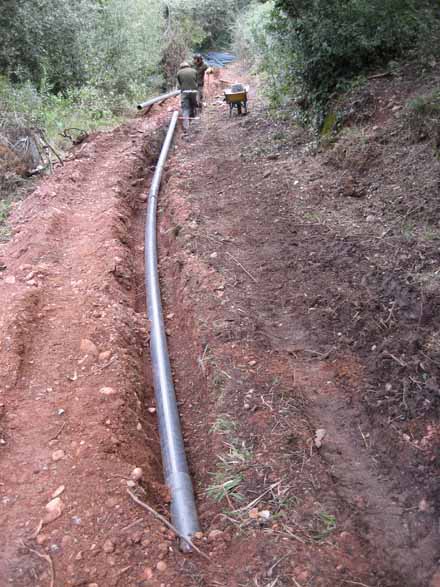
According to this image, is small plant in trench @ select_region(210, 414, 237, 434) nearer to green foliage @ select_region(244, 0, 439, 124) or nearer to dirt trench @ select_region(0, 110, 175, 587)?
dirt trench @ select_region(0, 110, 175, 587)

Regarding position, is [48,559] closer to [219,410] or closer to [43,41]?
[219,410]

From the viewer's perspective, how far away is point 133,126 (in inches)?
467

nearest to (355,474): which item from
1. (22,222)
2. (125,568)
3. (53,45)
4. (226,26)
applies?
(125,568)

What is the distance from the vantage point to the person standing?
11672 mm

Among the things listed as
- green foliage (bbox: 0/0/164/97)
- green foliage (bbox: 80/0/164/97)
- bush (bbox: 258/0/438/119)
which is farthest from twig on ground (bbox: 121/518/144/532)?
green foliage (bbox: 80/0/164/97)

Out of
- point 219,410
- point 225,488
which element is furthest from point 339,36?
point 225,488

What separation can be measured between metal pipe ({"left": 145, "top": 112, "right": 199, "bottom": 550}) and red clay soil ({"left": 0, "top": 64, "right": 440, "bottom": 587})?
10cm

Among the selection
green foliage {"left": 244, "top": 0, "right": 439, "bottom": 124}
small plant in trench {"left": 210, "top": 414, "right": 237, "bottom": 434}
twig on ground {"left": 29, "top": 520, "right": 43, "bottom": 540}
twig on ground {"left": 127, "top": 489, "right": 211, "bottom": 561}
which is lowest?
twig on ground {"left": 127, "top": 489, "right": 211, "bottom": 561}

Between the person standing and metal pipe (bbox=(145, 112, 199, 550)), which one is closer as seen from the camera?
metal pipe (bbox=(145, 112, 199, 550))

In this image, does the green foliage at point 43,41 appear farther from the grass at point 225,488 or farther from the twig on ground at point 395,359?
the grass at point 225,488

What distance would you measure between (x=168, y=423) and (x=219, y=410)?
388 mm

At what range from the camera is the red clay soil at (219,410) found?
266 centimetres

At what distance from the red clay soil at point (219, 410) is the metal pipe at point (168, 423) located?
0.10 meters

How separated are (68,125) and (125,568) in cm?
1034
